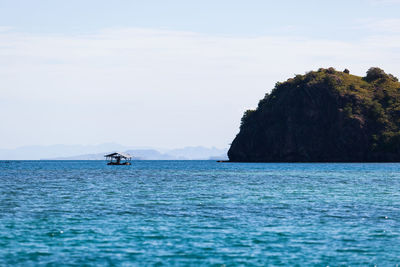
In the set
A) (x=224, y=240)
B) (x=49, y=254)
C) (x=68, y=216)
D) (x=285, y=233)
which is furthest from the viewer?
(x=68, y=216)

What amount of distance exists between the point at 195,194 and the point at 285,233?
29.4 meters

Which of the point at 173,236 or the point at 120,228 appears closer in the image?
the point at 173,236

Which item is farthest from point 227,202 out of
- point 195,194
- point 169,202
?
point 195,194

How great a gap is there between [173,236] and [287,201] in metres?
22.7

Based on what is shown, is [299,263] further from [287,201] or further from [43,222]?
[287,201]

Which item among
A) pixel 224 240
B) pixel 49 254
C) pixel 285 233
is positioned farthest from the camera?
pixel 285 233

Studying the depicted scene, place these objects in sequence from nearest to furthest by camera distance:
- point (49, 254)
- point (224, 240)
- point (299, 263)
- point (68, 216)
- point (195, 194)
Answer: point (299, 263) → point (49, 254) → point (224, 240) → point (68, 216) → point (195, 194)

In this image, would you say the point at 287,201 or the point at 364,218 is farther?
the point at 287,201

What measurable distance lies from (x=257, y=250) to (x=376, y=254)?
5.48 meters

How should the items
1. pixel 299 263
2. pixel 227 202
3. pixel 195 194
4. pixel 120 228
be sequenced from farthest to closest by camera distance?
pixel 195 194, pixel 227 202, pixel 120 228, pixel 299 263

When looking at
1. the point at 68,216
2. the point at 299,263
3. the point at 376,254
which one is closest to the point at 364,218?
the point at 376,254

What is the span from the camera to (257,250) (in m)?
26.6

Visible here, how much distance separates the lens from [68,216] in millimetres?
39188

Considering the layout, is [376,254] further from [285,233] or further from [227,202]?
[227,202]
